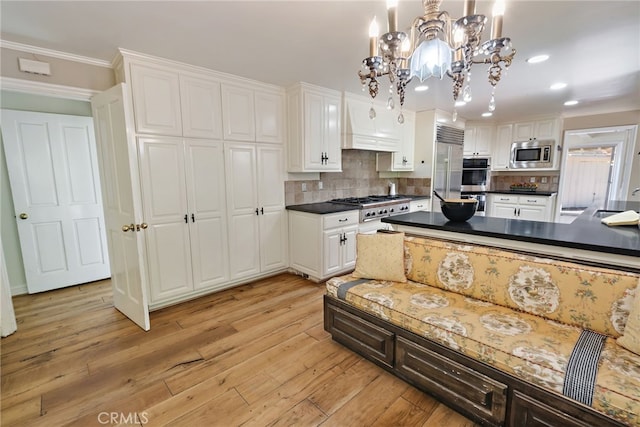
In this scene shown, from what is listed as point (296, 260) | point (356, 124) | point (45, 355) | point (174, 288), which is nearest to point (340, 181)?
point (356, 124)

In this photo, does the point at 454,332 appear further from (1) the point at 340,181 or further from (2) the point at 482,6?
(1) the point at 340,181

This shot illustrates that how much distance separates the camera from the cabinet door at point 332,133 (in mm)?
3656

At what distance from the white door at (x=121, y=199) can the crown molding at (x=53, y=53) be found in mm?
334

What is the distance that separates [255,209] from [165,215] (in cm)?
100

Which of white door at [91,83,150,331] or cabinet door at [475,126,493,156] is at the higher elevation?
cabinet door at [475,126,493,156]

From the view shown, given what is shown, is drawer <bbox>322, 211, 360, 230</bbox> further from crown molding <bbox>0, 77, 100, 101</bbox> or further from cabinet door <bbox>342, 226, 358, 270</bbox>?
crown molding <bbox>0, 77, 100, 101</bbox>

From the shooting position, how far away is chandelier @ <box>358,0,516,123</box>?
129cm

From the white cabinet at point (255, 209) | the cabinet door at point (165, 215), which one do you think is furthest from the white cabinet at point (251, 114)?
the cabinet door at point (165, 215)

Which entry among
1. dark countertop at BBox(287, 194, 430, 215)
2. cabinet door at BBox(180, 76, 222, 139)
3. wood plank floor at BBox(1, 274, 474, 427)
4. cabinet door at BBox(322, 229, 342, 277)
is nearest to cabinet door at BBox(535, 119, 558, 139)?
dark countertop at BBox(287, 194, 430, 215)

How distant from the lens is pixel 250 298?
308 centimetres

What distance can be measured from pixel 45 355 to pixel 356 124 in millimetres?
3966

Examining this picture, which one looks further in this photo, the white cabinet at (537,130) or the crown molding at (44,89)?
the white cabinet at (537,130)

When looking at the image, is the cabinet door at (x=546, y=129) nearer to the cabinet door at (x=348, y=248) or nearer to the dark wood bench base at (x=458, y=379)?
the cabinet door at (x=348, y=248)

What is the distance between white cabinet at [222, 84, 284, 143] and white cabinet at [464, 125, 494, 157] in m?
4.27
